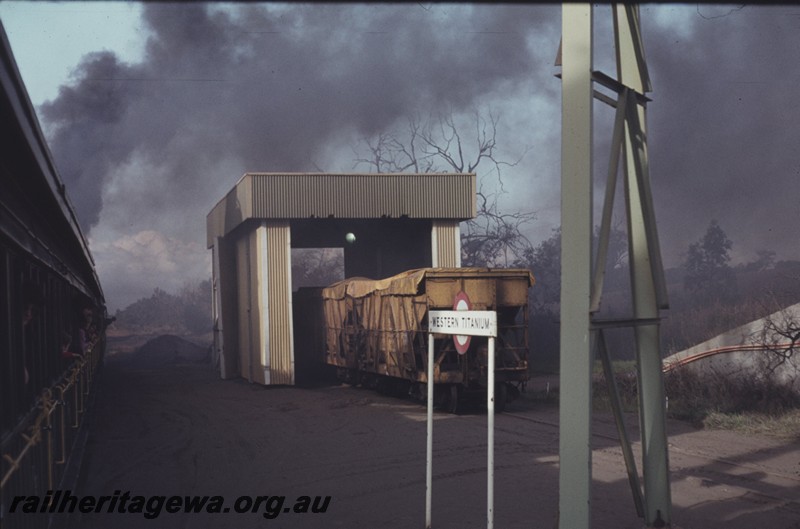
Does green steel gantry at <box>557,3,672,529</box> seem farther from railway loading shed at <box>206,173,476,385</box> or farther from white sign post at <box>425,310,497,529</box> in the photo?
railway loading shed at <box>206,173,476,385</box>

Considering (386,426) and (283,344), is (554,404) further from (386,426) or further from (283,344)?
(283,344)

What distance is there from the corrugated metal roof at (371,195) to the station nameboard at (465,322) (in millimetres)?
17275

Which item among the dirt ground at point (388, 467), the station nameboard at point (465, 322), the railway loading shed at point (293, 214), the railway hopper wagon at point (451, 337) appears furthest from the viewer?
the railway loading shed at point (293, 214)

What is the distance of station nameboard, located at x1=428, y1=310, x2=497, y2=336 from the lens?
306 inches

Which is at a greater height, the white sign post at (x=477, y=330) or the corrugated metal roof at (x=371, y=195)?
the corrugated metal roof at (x=371, y=195)

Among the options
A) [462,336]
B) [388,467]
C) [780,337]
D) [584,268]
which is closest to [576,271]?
[584,268]

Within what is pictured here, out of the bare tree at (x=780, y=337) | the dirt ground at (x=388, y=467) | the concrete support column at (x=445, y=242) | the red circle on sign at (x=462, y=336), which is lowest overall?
the dirt ground at (x=388, y=467)

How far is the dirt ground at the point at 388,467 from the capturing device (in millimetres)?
8992

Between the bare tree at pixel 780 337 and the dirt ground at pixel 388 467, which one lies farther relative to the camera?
the bare tree at pixel 780 337

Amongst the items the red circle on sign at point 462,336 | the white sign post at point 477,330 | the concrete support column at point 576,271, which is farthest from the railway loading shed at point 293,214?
the concrete support column at point 576,271

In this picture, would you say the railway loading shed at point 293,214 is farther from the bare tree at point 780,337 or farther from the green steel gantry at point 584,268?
the green steel gantry at point 584,268

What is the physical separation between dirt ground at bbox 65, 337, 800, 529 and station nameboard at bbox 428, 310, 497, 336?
6.65 ft

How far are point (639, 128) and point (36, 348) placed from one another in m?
5.85

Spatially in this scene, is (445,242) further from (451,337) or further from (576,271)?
(576,271)
